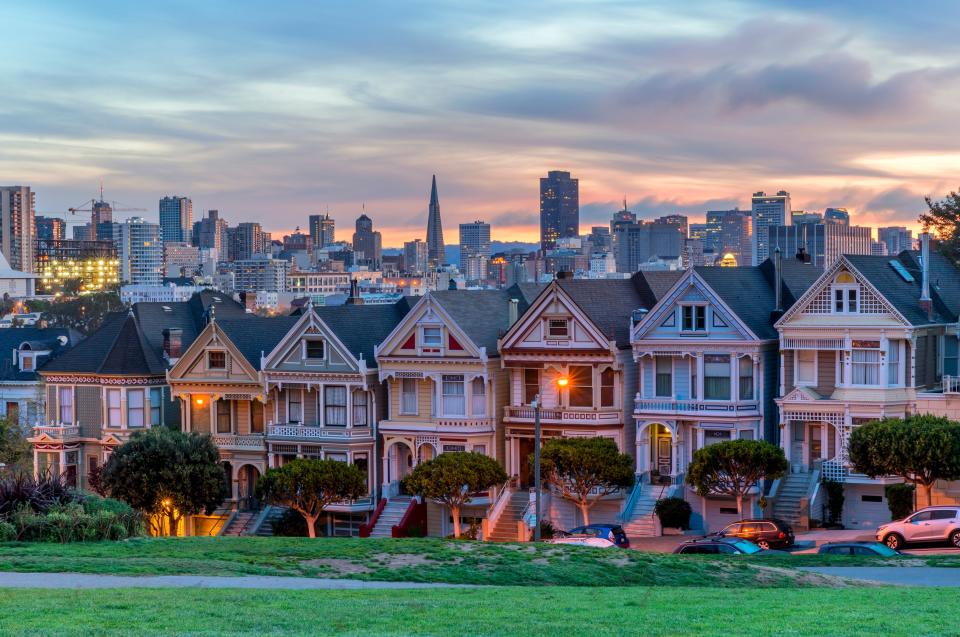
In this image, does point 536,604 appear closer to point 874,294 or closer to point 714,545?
point 714,545

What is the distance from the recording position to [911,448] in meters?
48.6

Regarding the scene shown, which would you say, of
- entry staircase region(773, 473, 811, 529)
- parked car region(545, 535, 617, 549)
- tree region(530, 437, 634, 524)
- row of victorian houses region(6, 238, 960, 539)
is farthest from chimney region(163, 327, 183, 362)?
entry staircase region(773, 473, 811, 529)

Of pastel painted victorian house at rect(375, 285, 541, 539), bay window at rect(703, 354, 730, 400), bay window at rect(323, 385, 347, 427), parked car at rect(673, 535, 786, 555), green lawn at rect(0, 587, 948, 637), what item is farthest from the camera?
bay window at rect(323, 385, 347, 427)

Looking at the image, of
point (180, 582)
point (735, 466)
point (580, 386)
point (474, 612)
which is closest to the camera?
point (474, 612)

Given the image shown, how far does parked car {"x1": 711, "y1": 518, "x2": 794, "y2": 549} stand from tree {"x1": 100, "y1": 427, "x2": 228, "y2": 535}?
20086mm

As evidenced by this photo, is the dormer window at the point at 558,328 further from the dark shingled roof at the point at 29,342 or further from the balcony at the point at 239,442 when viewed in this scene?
the dark shingled roof at the point at 29,342

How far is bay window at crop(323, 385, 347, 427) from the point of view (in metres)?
60.4

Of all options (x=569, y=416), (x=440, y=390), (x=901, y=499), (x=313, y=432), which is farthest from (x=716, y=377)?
(x=313, y=432)

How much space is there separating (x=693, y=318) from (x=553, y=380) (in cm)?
554

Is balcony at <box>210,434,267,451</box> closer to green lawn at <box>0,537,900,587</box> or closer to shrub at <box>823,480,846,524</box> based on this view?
shrub at <box>823,480,846,524</box>

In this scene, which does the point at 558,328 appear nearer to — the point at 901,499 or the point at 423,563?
the point at 901,499

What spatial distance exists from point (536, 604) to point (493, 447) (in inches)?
1219

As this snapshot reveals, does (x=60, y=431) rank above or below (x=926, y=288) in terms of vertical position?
below

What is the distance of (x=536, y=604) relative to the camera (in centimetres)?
2738
